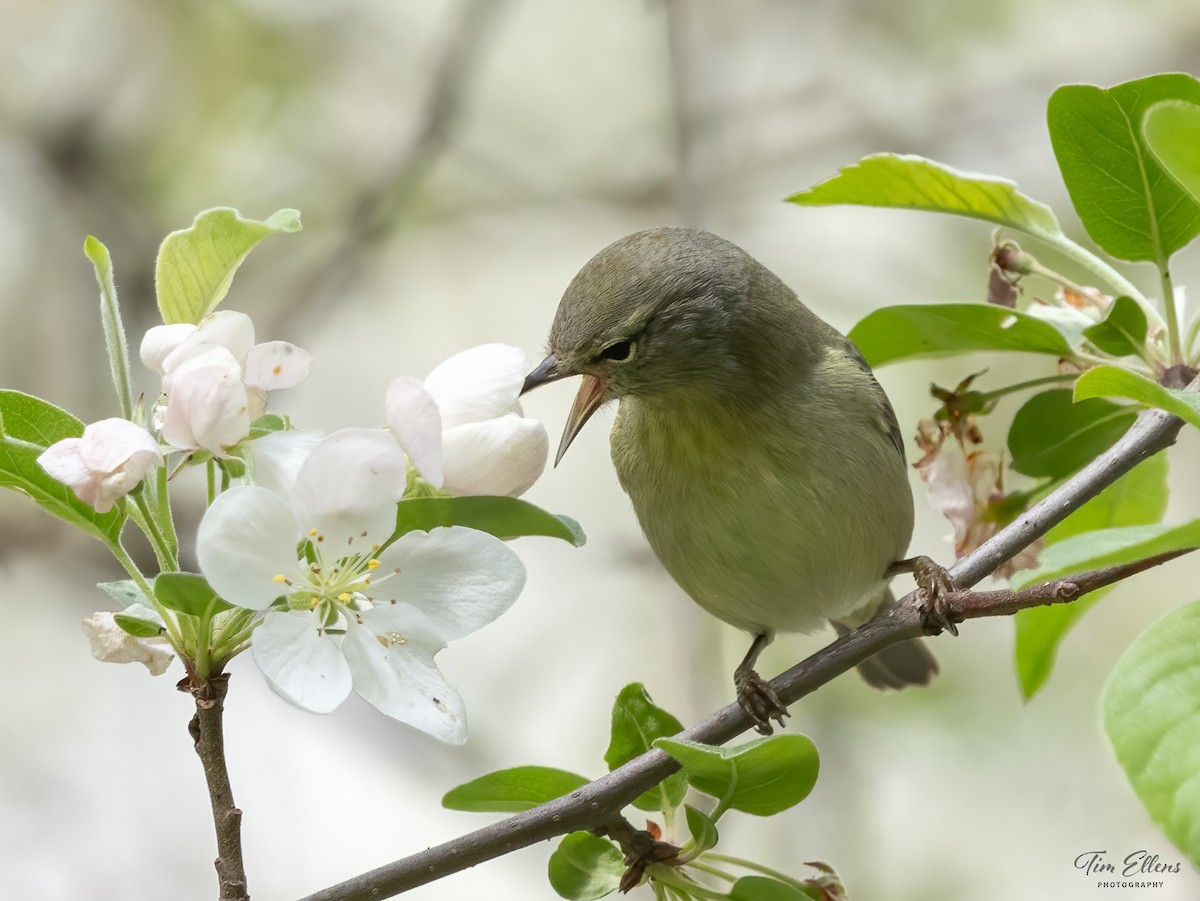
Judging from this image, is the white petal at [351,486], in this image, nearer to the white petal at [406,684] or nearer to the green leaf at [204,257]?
the white petal at [406,684]

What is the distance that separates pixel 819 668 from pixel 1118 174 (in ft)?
3.34

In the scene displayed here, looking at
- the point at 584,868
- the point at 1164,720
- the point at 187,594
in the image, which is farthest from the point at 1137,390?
the point at 187,594

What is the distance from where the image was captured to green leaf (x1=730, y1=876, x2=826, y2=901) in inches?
70.8

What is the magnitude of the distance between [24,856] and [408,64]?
4133 millimetres

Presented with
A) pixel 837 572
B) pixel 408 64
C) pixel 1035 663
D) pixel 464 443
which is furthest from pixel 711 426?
pixel 408 64

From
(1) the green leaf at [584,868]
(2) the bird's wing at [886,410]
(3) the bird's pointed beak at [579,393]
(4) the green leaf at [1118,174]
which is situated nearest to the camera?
(1) the green leaf at [584,868]

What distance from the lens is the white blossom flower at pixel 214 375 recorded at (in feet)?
4.73

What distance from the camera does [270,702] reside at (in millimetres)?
5156

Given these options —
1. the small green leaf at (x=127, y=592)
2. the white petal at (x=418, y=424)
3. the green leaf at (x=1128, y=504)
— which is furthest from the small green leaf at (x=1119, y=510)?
the small green leaf at (x=127, y=592)

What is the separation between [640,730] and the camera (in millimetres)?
1955

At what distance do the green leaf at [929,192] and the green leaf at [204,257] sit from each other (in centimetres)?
106

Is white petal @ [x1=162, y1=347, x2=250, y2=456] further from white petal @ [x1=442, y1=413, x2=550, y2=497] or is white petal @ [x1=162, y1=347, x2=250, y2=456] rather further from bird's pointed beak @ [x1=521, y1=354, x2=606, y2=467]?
bird's pointed beak @ [x1=521, y1=354, x2=606, y2=467]

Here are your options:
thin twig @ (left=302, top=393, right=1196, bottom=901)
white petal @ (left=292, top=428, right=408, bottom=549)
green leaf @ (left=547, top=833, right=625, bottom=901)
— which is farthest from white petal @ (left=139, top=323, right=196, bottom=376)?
green leaf @ (left=547, top=833, right=625, bottom=901)

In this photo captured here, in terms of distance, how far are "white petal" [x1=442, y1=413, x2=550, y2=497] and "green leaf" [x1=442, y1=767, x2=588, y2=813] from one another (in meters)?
0.49
